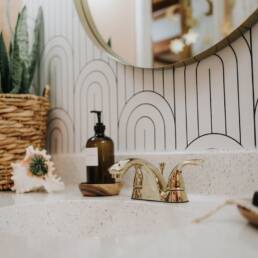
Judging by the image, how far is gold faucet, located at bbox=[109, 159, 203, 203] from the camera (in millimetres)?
767

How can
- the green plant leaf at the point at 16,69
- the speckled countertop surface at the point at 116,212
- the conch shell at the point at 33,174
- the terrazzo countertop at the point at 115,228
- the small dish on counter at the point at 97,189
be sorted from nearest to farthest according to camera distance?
the terrazzo countertop at the point at 115,228 → the speckled countertop surface at the point at 116,212 → the small dish on counter at the point at 97,189 → the conch shell at the point at 33,174 → the green plant leaf at the point at 16,69

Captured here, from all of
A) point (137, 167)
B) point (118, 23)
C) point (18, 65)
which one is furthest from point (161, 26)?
point (18, 65)

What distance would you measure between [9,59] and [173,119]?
1.91 feet

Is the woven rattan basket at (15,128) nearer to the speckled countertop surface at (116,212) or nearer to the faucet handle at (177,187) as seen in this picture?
the speckled countertop surface at (116,212)

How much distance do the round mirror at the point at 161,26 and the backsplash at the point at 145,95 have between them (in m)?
0.03

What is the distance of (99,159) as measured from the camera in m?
0.92

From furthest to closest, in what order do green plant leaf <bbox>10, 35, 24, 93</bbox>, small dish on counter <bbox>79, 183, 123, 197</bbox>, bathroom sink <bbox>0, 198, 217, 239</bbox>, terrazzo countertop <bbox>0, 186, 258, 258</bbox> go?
1. green plant leaf <bbox>10, 35, 24, 93</bbox>
2. small dish on counter <bbox>79, 183, 123, 197</bbox>
3. bathroom sink <bbox>0, 198, 217, 239</bbox>
4. terrazzo countertop <bbox>0, 186, 258, 258</bbox>

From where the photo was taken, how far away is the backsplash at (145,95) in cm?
82

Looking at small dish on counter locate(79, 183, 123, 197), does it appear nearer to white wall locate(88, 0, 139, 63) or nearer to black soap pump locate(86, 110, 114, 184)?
black soap pump locate(86, 110, 114, 184)

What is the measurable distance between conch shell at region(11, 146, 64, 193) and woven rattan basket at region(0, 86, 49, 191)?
0.06 metres

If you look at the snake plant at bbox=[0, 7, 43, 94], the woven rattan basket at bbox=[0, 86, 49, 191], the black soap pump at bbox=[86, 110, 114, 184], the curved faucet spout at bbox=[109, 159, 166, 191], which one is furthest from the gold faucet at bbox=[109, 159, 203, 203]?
the snake plant at bbox=[0, 7, 43, 94]

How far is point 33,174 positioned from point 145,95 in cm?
37

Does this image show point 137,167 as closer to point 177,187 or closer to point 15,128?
point 177,187

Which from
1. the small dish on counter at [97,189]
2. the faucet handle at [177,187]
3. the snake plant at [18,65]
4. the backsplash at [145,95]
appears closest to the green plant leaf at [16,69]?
the snake plant at [18,65]
